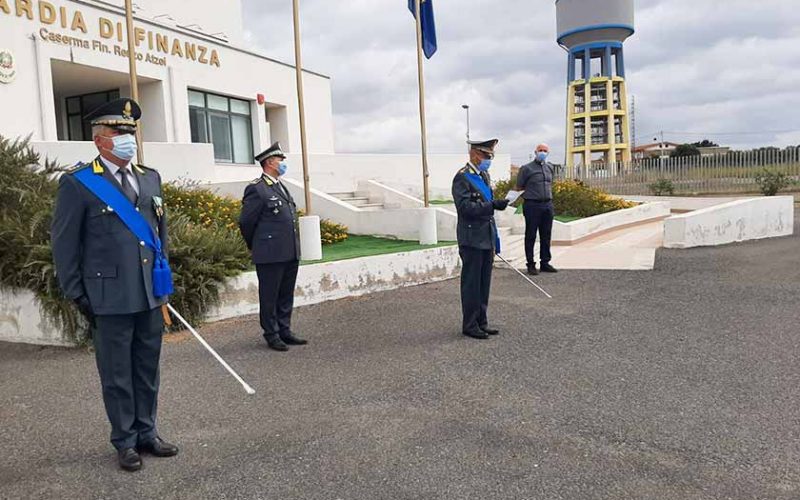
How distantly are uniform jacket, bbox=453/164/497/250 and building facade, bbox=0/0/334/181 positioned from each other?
32.7 ft

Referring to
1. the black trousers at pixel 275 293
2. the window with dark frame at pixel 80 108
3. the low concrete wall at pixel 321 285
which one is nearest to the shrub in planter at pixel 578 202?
the low concrete wall at pixel 321 285

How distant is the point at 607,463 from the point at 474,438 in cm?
77

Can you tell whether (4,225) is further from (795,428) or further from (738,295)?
(738,295)

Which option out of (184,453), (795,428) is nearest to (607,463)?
(795,428)

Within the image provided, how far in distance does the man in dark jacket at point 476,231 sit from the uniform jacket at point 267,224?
1.67m

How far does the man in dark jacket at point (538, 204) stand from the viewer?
1008cm

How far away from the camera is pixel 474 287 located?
20.0 feet

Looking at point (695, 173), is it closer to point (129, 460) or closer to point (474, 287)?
point (474, 287)

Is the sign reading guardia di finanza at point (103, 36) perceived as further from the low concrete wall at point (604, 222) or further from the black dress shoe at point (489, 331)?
the black dress shoe at point (489, 331)

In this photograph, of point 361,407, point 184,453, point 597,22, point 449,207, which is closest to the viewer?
point 184,453

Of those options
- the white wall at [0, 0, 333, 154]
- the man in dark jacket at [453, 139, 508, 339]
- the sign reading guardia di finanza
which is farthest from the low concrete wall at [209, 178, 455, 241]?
the sign reading guardia di finanza

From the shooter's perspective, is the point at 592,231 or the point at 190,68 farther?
the point at 190,68

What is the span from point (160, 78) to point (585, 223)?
41.0 feet

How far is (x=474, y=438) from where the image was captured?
12.2ft
